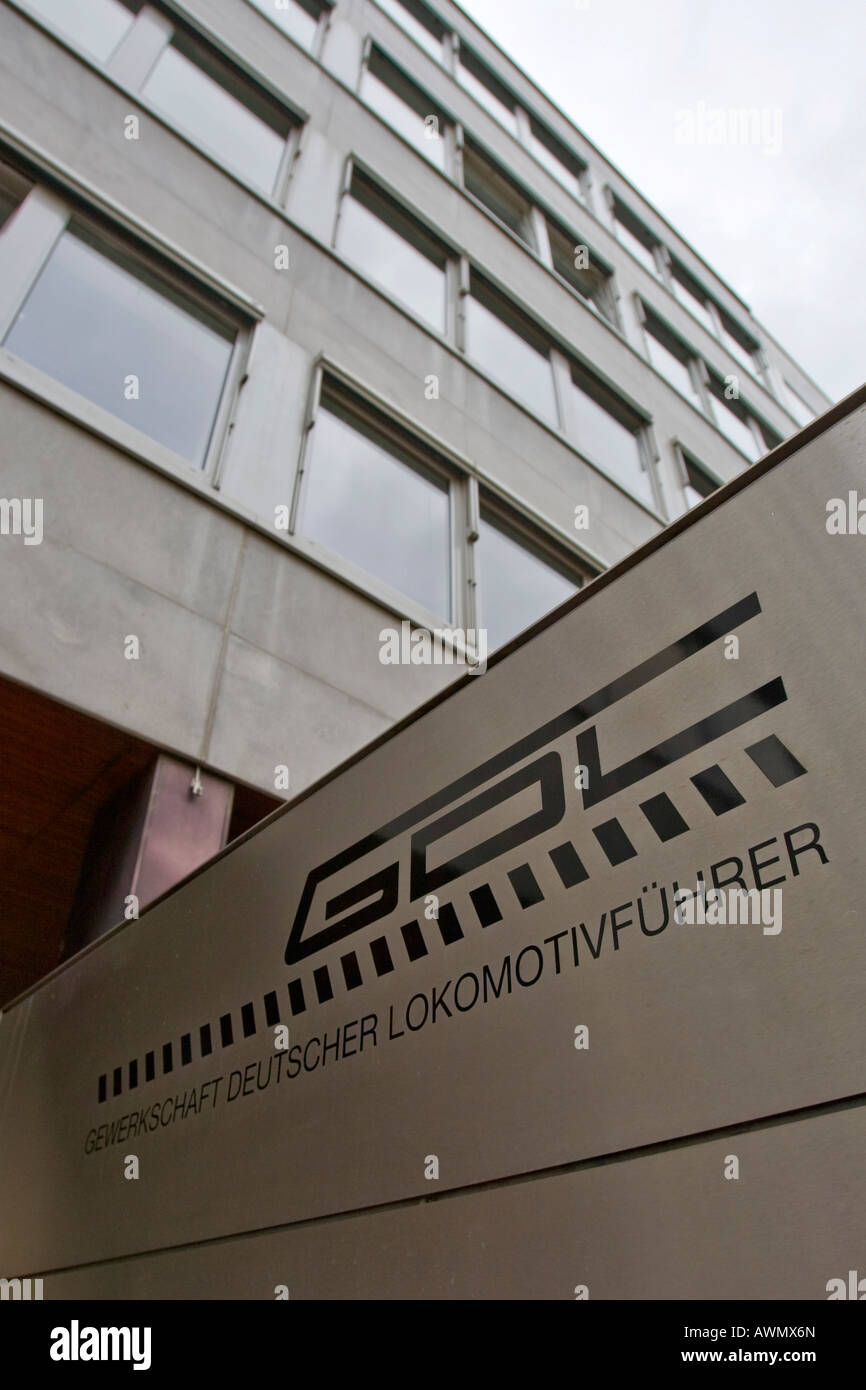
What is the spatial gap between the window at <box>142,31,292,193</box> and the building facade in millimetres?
38

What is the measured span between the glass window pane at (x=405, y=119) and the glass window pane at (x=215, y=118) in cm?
275

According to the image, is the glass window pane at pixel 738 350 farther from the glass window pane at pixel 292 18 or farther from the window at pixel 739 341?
the glass window pane at pixel 292 18

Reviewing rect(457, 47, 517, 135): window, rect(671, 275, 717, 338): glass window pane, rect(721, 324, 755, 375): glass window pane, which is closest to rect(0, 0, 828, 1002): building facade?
rect(457, 47, 517, 135): window

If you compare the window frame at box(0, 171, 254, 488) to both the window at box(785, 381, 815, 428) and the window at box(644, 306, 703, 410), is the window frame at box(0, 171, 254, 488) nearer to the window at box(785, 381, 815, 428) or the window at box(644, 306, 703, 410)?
the window at box(644, 306, 703, 410)

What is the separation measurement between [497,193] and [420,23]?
362 cm

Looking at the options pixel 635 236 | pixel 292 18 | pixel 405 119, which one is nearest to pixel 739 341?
pixel 635 236

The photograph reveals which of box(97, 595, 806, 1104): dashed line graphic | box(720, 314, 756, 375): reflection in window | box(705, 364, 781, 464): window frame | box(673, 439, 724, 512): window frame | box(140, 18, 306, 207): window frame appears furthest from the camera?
box(720, 314, 756, 375): reflection in window

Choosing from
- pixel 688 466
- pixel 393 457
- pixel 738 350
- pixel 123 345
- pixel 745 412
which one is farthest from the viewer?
pixel 738 350

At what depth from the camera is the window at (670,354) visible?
15.0 m

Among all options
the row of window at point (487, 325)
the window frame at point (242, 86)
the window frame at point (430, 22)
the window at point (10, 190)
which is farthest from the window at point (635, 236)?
the window at point (10, 190)

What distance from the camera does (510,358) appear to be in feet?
36.0

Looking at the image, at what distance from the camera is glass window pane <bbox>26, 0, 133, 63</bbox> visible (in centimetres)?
793

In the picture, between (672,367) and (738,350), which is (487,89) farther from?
(738,350)

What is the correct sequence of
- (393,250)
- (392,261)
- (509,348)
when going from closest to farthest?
1. (392,261)
2. (393,250)
3. (509,348)
